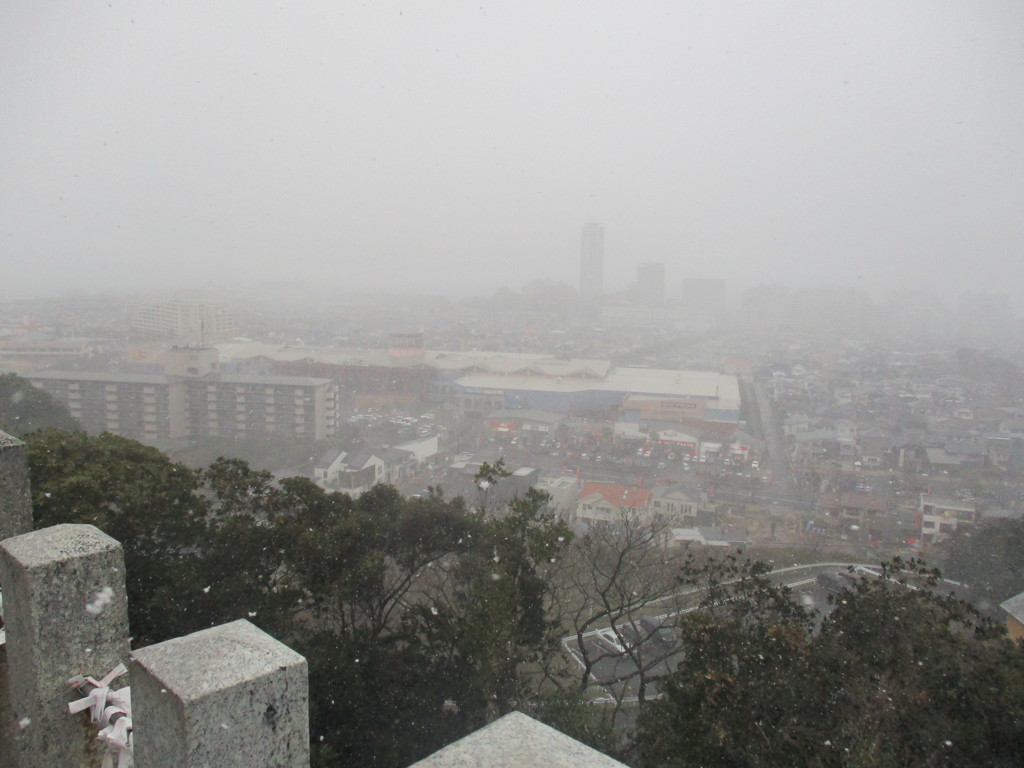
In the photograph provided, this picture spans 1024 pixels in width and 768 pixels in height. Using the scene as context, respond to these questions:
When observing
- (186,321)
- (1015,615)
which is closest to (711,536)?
(1015,615)

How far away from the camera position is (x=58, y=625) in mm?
1311

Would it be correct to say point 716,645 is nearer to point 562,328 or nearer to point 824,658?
point 824,658

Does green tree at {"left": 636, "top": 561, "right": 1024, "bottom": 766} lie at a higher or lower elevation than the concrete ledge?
lower

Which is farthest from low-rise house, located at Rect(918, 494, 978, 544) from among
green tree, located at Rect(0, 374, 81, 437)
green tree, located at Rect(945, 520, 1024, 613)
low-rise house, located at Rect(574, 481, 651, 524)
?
green tree, located at Rect(0, 374, 81, 437)

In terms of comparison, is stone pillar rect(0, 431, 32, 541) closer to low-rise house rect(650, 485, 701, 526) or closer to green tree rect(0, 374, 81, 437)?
low-rise house rect(650, 485, 701, 526)

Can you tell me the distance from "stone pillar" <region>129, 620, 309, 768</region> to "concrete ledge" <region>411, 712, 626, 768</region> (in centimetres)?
26

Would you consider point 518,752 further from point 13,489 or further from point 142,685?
point 13,489

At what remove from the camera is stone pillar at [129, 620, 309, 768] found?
2.63 feet

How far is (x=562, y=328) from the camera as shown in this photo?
11.8 metres

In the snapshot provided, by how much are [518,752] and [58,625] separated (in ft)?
3.57

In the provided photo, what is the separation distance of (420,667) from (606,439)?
5.14m

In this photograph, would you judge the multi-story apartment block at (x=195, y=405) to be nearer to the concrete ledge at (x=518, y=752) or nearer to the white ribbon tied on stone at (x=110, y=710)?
the white ribbon tied on stone at (x=110, y=710)

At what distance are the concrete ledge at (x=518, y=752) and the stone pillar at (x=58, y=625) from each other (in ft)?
3.13

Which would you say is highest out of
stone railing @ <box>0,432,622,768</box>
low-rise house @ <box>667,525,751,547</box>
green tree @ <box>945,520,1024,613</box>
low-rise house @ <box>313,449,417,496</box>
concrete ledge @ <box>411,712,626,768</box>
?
concrete ledge @ <box>411,712,626,768</box>
